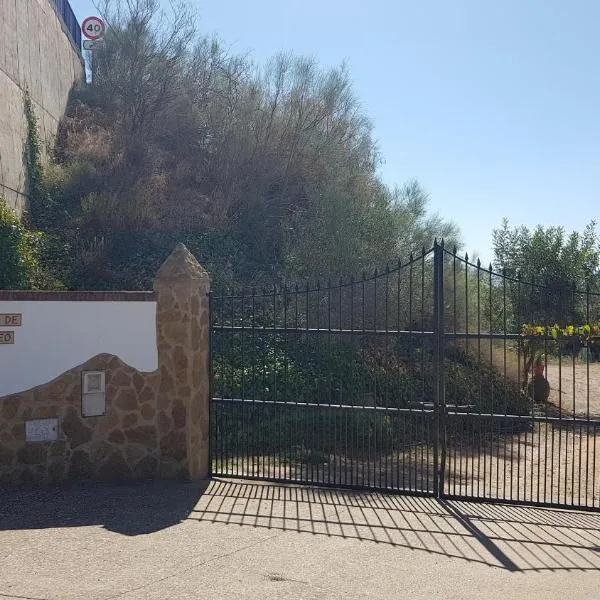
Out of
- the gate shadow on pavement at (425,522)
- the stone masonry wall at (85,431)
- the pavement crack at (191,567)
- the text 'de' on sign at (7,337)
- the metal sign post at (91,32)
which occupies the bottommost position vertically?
the gate shadow on pavement at (425,522)

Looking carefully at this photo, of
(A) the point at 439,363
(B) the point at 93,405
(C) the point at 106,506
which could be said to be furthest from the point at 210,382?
(A) the point at 439,363

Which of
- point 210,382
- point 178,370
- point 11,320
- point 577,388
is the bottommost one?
point 577,388

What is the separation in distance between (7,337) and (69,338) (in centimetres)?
66

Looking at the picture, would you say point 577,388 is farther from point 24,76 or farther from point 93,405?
point 24,76

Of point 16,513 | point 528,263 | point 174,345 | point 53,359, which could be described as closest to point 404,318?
point 528,263

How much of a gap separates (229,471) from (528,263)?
12.0m

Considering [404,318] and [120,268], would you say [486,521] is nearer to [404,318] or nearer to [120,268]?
[404,318]

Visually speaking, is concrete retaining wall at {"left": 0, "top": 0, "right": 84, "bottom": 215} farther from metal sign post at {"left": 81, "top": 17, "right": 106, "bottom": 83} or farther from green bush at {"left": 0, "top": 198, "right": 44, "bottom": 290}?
metal sign post at {"left": 81, "top": 17, "right": 106, "bottom": 83}

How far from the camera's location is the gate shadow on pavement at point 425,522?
6059 mm

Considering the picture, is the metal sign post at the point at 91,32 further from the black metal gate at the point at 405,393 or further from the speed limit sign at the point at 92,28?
the black metal gate at the point at 405,393

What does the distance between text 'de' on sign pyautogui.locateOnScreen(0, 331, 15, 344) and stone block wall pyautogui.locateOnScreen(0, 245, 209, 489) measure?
0.64m

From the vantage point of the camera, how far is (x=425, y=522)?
22.8ft

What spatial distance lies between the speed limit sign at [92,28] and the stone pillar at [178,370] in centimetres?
1784

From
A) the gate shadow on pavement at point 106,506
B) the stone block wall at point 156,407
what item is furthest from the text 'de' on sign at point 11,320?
the gate shadow on pavement at point 106,506
